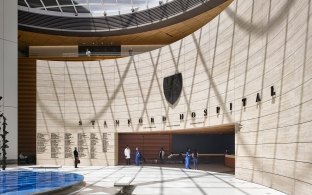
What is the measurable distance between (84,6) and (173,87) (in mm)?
19039

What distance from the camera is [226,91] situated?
18922 mm

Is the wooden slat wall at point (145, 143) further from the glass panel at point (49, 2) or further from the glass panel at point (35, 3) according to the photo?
the glass panel at point (35, 3)

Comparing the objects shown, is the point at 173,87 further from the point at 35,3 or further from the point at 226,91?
the point at 35,3

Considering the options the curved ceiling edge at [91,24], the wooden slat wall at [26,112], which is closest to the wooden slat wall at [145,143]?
the wooden slat wall at [26,112]

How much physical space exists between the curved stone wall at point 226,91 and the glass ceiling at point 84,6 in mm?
10370

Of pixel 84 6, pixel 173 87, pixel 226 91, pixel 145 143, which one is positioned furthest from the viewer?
pixel 84 6

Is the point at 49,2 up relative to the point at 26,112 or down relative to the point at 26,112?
up

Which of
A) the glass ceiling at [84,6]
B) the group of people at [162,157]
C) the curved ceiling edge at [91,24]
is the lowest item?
the group of people at [162,157]

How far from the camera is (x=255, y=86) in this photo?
15367 mm

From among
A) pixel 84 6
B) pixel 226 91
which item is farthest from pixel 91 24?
pixel 226 91

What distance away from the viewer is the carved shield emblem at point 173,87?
79.1 ft

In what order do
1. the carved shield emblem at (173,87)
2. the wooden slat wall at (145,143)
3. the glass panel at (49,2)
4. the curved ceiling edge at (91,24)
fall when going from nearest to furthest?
1. the carved shield emblem at (173,87)
2. the wooden slat wall at (145,143)
3. the curved ceiling edge at (91,24)
4. the glass panel at (49,2)

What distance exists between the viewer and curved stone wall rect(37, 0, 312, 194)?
1141 centimetres

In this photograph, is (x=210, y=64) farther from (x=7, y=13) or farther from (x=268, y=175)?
(x=7, y=13)
